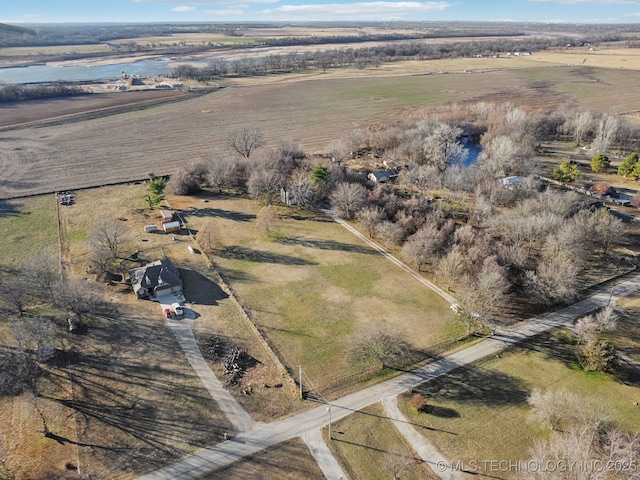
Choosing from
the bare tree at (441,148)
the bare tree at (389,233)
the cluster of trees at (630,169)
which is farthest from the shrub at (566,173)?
the bare tree at (389,233)

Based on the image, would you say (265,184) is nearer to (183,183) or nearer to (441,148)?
(183,183)

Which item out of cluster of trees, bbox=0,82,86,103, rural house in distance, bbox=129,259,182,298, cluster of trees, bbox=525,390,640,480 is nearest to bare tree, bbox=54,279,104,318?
rural house in distance, bbox=129,259,182,298

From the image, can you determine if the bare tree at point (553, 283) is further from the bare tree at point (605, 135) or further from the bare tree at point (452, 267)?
the bare tree at point (605, 135)

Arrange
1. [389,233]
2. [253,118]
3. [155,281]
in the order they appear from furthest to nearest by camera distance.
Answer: [253,118]
[389,233]
[155,281]

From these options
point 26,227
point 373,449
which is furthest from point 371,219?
point 26,227

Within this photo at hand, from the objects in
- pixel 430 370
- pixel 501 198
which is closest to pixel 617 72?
pixel 501 198
